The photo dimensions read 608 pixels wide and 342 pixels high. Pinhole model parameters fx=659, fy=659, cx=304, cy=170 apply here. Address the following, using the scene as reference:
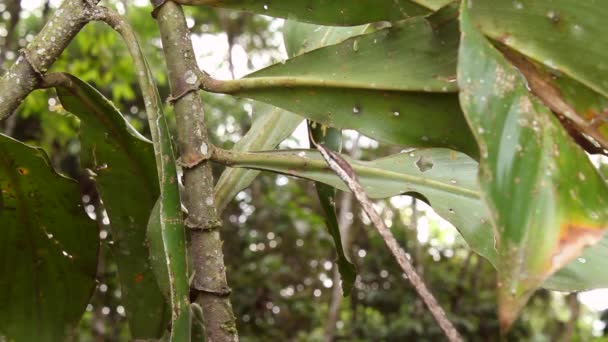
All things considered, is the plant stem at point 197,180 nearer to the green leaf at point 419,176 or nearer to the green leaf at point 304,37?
the green leaf at point 419,176

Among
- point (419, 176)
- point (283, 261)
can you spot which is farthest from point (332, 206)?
point (283, 261)

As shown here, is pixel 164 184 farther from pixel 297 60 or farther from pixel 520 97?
pixel 520 97

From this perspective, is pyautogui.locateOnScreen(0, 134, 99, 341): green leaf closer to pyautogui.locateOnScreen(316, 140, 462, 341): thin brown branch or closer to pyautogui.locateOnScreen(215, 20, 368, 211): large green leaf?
pyautogui.locateOnScreen(215, 20, 368, 211): large green leaf

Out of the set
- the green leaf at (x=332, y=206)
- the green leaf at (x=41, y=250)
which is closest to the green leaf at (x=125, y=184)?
the green leaf at (x=41, y=250)

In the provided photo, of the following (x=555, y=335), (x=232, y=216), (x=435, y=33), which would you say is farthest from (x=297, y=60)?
(x=555, y=335)

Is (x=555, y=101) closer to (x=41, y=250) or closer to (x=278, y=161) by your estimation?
(x=278, y=161)

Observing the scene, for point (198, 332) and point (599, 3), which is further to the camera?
point (198, 332)

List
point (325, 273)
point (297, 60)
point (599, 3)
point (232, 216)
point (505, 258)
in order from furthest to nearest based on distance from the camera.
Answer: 1. point (325, 273)
2. point (232, 216)
3. point (297, 60)
4. point (599, 3)
5. point (505, 258)

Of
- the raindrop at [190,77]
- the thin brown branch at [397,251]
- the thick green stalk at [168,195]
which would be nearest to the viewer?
the thin brown branch at [397,251]
